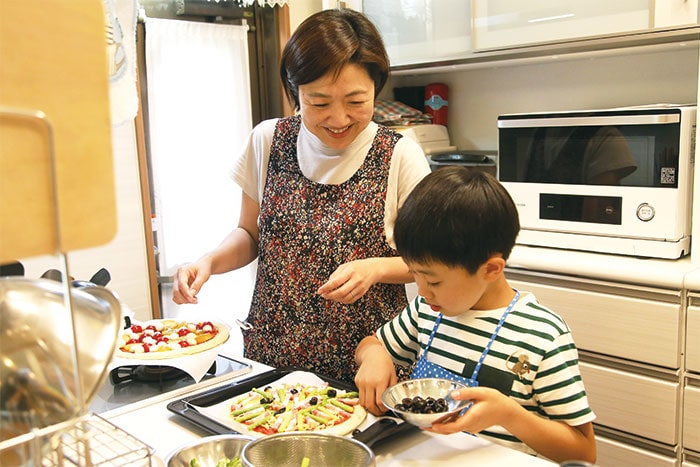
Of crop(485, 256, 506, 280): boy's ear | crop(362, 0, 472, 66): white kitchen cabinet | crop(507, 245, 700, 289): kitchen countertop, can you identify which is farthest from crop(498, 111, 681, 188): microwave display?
crop(485, 256, 506, 280): boy's ear

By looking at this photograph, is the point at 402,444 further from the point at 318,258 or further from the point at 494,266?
the point at 318,258

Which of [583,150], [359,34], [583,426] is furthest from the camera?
[583,150]

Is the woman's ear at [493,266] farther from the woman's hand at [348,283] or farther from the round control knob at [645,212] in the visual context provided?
the round control knob at [645,212]

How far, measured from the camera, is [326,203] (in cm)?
147

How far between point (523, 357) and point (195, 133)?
6.49 feet

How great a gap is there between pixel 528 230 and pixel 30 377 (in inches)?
83.6

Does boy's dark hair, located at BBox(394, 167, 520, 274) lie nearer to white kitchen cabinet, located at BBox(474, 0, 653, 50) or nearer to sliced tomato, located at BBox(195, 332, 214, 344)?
sliced tomato, located at BBox(195, 332, 214, 344)

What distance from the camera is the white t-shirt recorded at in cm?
144

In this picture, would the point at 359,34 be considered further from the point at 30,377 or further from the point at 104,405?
the point at 30,377

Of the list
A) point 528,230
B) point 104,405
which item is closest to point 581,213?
point 528,230

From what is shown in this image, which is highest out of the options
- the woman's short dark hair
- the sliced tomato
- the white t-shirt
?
the woman's short dark hair

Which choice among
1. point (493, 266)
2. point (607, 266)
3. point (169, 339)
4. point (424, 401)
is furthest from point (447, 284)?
point (607, 266)

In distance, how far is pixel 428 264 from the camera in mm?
1106

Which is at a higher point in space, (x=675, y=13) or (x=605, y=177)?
(x=675, y=13)
